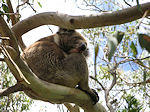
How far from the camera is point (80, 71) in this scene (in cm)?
356

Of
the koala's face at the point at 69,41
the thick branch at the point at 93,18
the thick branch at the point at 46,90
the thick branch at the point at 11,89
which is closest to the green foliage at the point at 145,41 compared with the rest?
the thick branch at the point at 93,18

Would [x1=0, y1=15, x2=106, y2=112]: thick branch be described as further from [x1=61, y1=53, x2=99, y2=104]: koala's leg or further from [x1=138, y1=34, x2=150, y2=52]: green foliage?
[x1=138, y1=34, x2=150, y2=52]: green foliage

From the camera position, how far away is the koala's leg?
3547mm

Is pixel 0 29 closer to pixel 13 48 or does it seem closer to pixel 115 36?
pixel 13 48

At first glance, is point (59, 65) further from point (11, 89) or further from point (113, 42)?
point (113, 42)

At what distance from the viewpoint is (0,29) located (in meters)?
2.13

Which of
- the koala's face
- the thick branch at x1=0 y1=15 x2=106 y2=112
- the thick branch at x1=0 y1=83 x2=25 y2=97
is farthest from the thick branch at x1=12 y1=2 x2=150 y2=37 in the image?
the koala's face

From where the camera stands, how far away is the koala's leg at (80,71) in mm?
3547

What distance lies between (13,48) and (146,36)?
4.82 feet

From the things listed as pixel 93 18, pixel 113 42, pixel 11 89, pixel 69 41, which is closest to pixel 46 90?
pixel 11 89

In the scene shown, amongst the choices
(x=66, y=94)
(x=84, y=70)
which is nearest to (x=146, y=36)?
(x=66, y=94)

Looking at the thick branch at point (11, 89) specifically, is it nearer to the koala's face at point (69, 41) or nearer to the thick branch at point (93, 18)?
the thick branch at point (93, 18)

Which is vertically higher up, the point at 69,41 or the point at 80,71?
the point at 69,41

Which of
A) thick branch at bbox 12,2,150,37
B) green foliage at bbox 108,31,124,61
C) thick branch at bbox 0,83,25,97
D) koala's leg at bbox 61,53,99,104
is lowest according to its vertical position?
koala's leg at bbox 61,53,99,104
